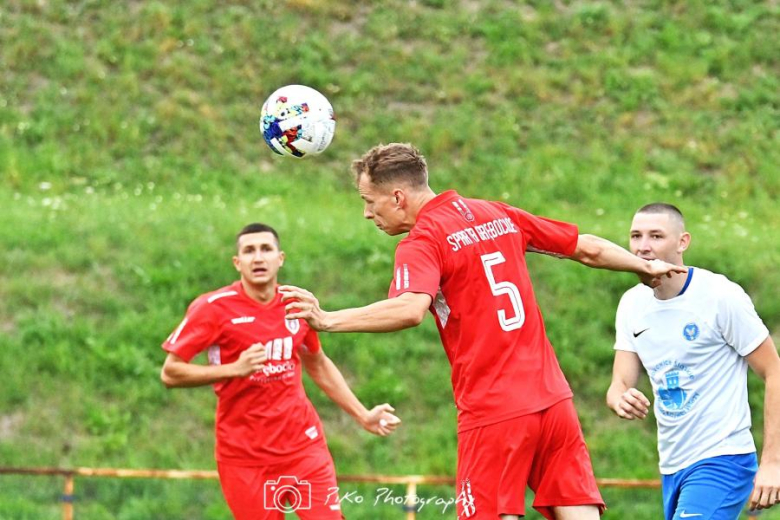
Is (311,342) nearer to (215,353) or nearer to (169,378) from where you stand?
(215,353)

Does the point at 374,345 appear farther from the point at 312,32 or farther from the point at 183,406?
the point at 312,32

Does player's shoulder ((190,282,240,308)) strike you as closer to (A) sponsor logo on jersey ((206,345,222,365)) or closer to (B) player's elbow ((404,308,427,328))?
(A) sponsor logo on jersey ((206,345,222,365))

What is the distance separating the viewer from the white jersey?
596 cm

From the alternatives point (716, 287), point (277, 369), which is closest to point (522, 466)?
point (716, 287)

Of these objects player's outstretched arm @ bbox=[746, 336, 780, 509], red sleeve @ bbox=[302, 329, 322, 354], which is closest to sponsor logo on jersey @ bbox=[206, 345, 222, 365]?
red sleeve @ bbox=[302, 329, 322, 354]

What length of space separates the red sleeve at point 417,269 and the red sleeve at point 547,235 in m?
0.63

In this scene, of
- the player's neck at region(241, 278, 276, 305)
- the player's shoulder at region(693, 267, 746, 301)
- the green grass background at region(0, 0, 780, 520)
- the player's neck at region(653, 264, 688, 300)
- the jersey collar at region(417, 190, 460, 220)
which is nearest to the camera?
the jersey collar at region(417, 190, 460, 220)

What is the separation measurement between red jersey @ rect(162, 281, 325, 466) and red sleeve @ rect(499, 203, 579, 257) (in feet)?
7.20

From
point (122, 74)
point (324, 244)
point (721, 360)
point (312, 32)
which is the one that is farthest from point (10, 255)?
point (721, 360)

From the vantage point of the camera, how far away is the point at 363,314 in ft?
17.0

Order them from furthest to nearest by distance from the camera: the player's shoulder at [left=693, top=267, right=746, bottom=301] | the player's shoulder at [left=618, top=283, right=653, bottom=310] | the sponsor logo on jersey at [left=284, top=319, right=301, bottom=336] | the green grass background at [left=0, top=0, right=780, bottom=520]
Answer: the green grass background at [left=0, top=0, right=780, bottom=520] < the sponsor logo on jersey at [left=284, top=319, right=301, bottom=336] < the player's shoulder at [left=618, top=283, right=653, bottom=310] < the player's shoulder at [left=693, top=267, right=746, bottom=301]

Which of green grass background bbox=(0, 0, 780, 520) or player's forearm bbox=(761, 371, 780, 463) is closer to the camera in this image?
player's forearm bbox=(761, 371, 780, 463)

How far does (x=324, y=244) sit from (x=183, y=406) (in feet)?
9.20

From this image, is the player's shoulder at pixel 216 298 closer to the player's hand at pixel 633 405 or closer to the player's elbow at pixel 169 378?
the player's elbow at pixel 169 378
